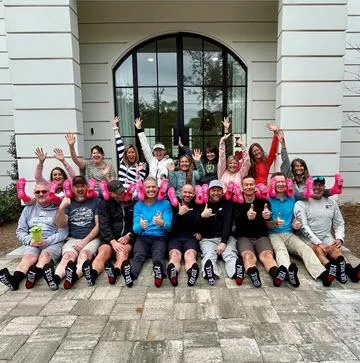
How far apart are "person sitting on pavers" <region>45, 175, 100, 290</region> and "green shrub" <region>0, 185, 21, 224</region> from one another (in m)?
3.40

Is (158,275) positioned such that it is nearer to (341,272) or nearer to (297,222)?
(297,222)

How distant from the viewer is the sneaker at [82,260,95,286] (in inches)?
144

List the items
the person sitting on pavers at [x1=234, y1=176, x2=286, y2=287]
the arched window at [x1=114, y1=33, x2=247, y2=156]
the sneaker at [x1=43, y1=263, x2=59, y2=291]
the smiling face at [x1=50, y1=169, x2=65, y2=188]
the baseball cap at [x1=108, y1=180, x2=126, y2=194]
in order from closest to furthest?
1. the sneaker at [x1=43, y1=263, x2=59, y2=291]
2. the person sitting on pavers at [x1=234, y1=176, x2=286, y2=287]
3. the baseball cap at [x1=108, y1=180, x2=126, y2=194]
4. the smiling face at [x1=50, y1=169, x2=65, y2=188]
5. the arched window at [x1=114, y1=33, x2=247, y2=156]

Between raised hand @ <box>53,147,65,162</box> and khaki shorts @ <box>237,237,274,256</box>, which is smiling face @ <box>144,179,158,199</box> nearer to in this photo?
khaki shorts @ <box>237,237,274,256</box>

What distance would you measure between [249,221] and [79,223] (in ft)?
7.67

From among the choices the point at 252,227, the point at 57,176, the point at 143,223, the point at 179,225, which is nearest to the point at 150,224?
the point at 143,223

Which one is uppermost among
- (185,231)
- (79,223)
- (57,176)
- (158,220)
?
(57,176)

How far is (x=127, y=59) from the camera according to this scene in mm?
6684

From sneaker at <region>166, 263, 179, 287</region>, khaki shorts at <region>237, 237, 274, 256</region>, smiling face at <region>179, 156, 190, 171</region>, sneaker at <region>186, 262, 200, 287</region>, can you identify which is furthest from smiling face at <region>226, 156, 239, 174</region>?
sneaker at <region>166, 263, 179, 287</region>

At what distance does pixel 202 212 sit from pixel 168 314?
4.95ft

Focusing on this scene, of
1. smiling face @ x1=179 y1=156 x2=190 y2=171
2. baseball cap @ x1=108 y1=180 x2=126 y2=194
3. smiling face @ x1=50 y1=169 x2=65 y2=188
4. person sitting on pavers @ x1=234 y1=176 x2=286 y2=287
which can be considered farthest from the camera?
smiling face @ x1=179 y1=156 x2=190 y2=171

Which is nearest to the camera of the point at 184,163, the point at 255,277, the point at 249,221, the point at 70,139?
the point at 255,277

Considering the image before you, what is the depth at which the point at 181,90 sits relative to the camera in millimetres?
6820

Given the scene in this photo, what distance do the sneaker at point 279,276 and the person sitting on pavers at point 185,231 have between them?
0.99 meters
